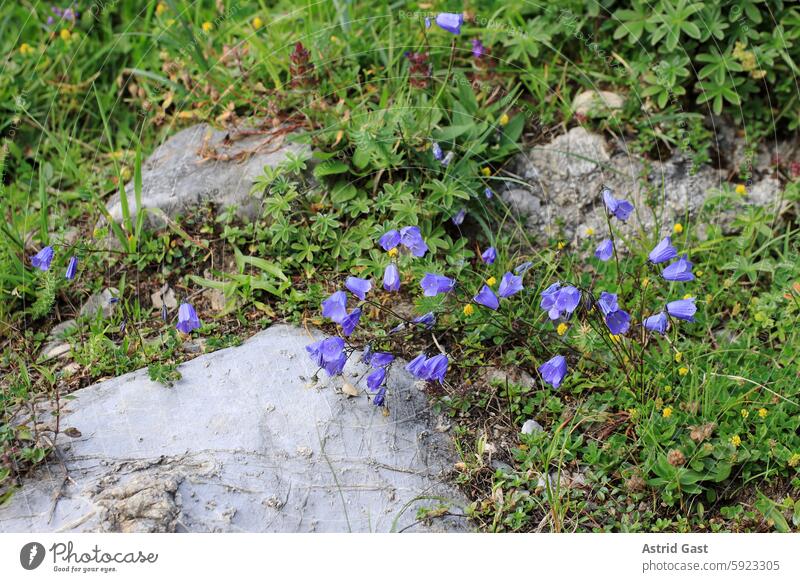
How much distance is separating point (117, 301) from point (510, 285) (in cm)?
176

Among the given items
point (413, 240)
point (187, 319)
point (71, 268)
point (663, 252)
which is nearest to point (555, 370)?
point (663, 252)

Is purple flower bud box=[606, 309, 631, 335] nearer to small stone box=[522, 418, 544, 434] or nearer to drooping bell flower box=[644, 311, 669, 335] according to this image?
drooping bell flower box=[644, 311, 669, 335]

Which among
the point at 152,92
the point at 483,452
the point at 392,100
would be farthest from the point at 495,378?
the point at 152,92

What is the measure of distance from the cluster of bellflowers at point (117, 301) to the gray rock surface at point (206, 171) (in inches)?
16.9

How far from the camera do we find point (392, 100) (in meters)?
3.85

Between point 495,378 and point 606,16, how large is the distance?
204 cm

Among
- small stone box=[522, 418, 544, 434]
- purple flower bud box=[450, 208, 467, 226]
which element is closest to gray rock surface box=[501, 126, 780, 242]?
purple flower bud box=[450, 208, 467, 226]

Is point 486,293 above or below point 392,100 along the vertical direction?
below

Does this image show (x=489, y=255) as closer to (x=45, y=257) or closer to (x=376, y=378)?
(x=376, y=378)

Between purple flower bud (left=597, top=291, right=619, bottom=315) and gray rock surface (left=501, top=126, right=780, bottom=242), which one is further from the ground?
purple flower bud (left=597, top=291, right=619, bottom=315)

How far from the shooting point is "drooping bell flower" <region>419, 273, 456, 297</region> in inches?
122

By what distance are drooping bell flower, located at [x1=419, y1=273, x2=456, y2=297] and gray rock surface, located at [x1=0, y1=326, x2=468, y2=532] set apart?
376mm

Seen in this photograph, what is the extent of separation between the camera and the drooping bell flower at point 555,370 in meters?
2.97
